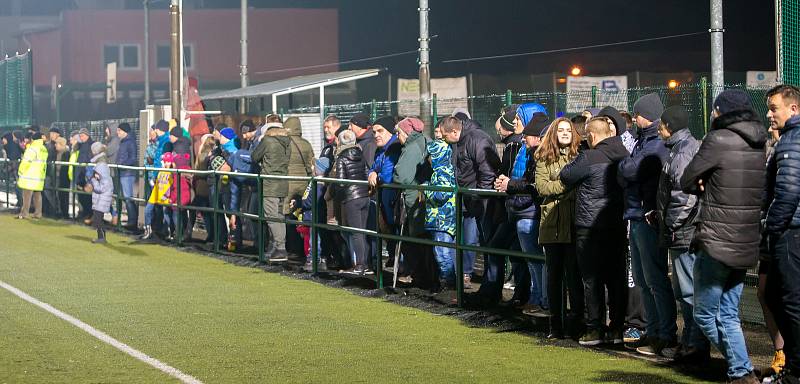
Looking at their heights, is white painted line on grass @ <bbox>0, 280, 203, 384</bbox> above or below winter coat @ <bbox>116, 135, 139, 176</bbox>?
below

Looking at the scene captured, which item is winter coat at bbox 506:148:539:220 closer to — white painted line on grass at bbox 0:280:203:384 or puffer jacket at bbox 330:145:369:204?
white painted line on grass at bbox 0:280:203:384

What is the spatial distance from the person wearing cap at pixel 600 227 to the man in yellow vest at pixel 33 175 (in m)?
18.9

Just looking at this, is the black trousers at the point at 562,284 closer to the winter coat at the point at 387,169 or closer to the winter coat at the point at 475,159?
the winter coat at the point at 475,159

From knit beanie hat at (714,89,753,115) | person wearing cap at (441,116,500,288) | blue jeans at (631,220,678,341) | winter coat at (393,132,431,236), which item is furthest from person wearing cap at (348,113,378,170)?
knit beanie hat at (714,89,753,115)

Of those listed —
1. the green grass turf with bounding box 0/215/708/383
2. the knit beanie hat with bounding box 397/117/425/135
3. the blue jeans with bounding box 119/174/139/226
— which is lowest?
the green grass turf with bounding box 0/215/708/383

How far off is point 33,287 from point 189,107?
1363cm

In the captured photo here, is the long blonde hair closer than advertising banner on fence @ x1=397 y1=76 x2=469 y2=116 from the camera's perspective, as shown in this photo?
Yes

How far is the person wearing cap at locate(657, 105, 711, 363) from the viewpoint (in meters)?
9.15

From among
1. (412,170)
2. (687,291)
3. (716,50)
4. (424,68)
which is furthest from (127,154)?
(687,291)

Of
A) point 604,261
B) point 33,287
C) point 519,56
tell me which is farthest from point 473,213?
point 519,56

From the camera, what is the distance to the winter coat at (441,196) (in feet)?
42.9

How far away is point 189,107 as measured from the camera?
92.9ft

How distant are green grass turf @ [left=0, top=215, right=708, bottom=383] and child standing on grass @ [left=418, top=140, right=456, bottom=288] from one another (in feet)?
1.91

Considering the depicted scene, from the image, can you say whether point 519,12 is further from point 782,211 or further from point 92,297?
point 782,211
